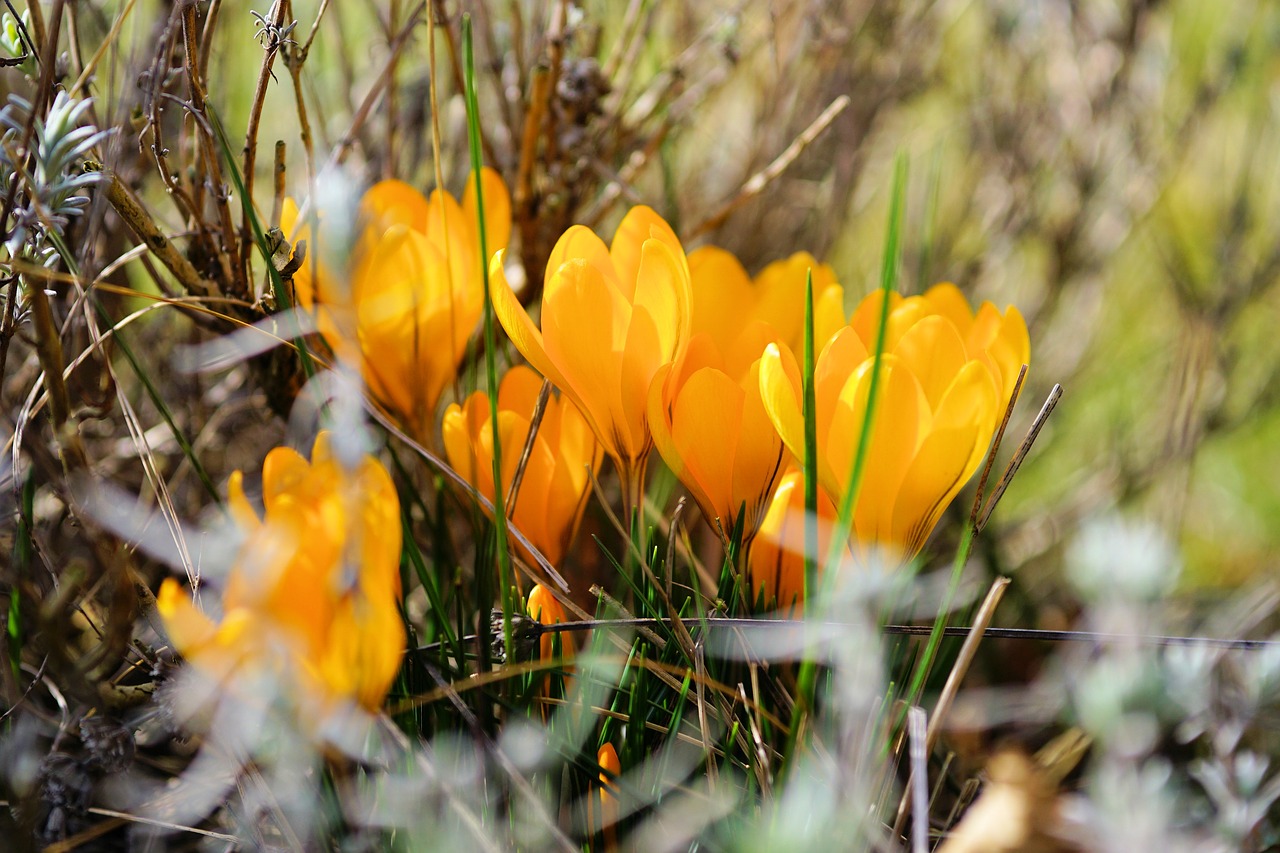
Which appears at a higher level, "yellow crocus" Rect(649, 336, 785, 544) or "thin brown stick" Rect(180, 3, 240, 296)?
"thin brown stick" Rect(180, 3, 240, 296)

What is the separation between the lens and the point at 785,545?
46cm

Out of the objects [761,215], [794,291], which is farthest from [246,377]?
[761,215]

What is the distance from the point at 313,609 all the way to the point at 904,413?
10.0 inches

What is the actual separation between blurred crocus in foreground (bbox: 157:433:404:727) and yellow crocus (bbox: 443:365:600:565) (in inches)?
6.6

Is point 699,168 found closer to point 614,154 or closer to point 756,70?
point 756,70

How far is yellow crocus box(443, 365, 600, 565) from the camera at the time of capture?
20.1 inches

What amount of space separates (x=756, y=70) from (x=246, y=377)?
26.9 inches

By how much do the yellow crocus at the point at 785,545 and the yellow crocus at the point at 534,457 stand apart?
0.10m

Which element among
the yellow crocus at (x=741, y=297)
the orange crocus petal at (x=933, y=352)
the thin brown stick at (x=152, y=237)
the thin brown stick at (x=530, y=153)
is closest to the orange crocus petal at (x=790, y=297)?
the yellow crocus at (x=741, y=297)

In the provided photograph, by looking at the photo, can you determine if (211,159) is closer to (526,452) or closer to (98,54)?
(98,54)

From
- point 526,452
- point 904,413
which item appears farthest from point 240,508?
point 904,413

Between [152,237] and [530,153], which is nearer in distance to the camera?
[152,237]

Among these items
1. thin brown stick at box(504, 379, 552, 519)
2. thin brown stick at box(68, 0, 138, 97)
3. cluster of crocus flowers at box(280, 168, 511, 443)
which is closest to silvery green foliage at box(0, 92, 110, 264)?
thin brown stick at box(68, 0, 138, 97)

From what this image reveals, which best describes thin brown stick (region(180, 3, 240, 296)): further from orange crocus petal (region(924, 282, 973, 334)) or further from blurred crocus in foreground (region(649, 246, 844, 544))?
orange crocus petal (region(924, 282, 973, 334))
